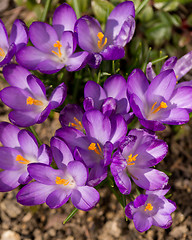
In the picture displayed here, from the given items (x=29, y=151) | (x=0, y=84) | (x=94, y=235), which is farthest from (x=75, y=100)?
(x=94, y=235)

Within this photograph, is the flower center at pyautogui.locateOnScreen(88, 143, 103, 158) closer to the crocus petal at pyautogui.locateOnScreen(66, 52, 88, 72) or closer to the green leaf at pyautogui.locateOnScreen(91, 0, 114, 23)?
the crocus petal at pyautogui.locateOnScreen(66, 52, 88, 72)

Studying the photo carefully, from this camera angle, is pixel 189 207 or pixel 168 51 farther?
pixel 168 51

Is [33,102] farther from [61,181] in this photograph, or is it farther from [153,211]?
[153,211]

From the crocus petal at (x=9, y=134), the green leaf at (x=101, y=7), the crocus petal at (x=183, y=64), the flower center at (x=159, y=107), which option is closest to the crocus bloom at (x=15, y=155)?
the crocus petal at (x=9, y=134)

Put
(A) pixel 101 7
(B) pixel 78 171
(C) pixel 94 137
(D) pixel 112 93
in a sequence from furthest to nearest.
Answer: (A) pixel 101 7, (D) pixel 112 93, (C) pixel 94 137, (B) pixel 78 171

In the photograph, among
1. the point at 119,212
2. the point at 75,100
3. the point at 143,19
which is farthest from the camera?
the point at 143,19

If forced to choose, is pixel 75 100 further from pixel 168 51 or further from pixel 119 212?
pixel 168 51

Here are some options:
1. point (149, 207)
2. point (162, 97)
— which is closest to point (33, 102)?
point (162, 97)
